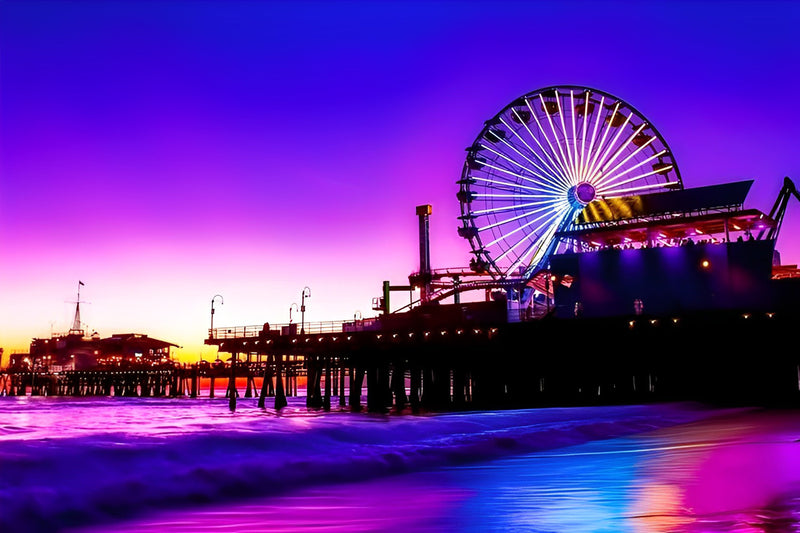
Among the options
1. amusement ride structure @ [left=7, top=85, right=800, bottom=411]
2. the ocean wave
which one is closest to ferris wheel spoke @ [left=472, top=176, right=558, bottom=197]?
amusement ride structure @ [left=7, top=85, right=800, bottom=411]

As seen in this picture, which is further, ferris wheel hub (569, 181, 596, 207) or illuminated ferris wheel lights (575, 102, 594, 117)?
illuminated ferris wheel lights (575, 102, 594, 117)

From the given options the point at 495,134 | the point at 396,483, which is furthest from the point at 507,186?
the point at 396,483

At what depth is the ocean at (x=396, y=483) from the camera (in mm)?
8266

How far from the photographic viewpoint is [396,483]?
11938mm

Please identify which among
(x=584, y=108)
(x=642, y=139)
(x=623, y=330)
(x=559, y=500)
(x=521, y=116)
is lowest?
(x=559, y=500)

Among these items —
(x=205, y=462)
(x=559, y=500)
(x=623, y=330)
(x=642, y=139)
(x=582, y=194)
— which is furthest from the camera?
(x=642, y=139)

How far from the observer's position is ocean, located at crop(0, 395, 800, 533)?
827cm

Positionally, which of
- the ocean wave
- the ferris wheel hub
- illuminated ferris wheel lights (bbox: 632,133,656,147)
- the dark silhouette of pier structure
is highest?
illuminated ferris wheel lights (bbox: 632,133,656,147)

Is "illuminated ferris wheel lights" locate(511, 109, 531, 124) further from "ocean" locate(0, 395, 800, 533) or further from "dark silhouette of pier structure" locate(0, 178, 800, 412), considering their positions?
"ocean" locate(0, 395, 800, 533)

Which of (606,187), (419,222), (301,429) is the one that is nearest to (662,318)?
(606,187)

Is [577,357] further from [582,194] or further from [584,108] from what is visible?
[584,108]

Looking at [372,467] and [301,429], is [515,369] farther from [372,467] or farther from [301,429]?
[372,467]

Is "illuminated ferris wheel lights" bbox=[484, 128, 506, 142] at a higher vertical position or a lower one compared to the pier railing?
higher

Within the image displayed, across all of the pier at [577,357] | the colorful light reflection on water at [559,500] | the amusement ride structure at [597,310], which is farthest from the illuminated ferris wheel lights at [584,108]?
the colorful light reflection on water at [559,500]
